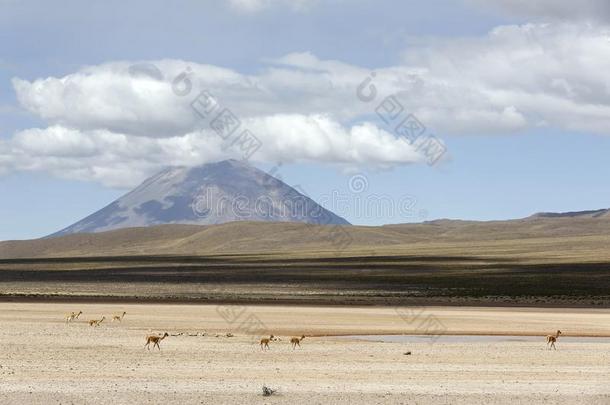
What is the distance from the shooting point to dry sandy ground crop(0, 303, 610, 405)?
2145 centimetres

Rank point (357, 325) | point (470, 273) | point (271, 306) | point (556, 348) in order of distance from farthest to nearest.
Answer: point (470, 273), point (271, 306), point (357, 325), point (556, 348)

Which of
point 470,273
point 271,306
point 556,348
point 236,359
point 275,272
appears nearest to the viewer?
point 236,359

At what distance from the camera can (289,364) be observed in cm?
2791

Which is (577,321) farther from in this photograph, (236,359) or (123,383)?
(123,383)

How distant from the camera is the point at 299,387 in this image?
74.4 feet

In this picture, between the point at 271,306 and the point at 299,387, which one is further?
the point at 271,306

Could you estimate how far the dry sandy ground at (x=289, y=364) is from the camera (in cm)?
2145

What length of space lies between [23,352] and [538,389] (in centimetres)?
1539

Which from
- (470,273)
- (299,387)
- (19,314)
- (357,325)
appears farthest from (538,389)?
(470,273)

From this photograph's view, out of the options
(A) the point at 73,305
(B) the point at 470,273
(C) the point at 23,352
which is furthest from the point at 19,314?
(B) the point at 470,273

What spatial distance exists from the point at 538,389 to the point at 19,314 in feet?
107

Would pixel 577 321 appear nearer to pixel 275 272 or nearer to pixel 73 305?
pixel 73 305

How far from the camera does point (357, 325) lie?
4516cm

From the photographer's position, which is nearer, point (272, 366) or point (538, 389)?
point (538, 389)
